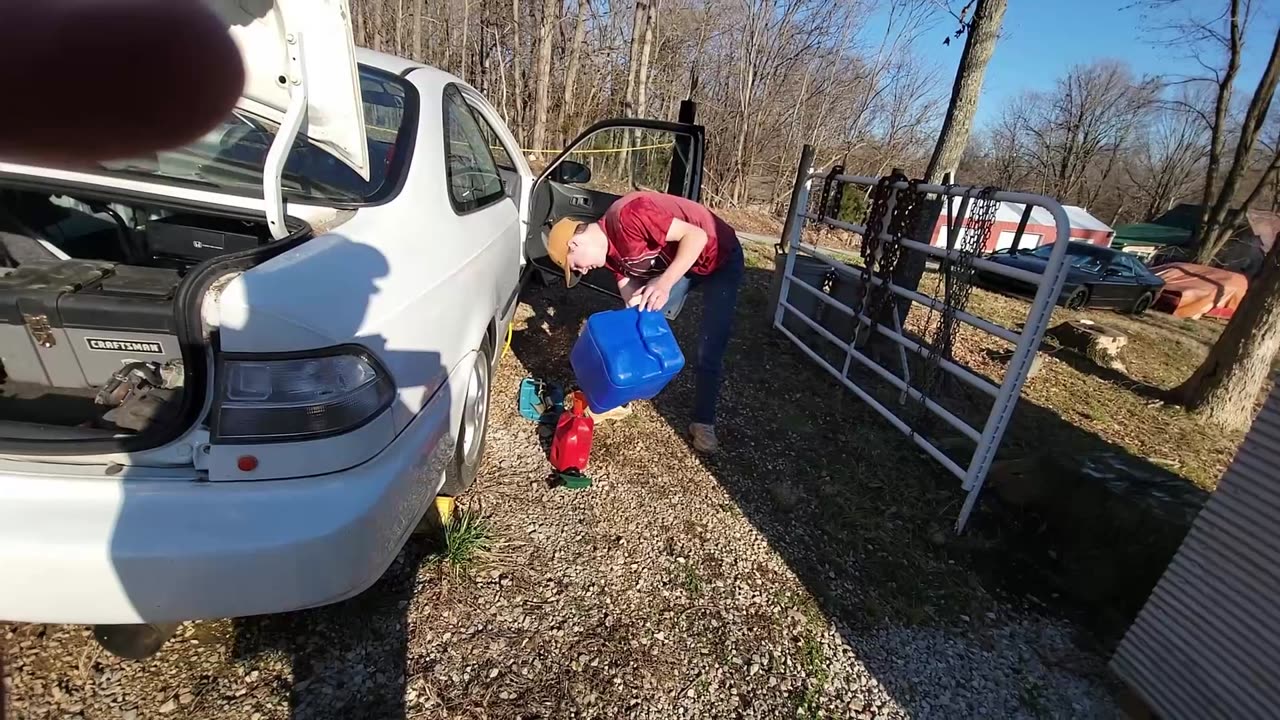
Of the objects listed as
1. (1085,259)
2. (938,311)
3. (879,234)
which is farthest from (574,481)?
(1085,259)

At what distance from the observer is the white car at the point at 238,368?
47.6 inches

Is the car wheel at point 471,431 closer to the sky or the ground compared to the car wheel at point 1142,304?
closer to the sky

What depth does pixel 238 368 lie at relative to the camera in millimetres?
1261

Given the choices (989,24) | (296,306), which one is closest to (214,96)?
(296,306)

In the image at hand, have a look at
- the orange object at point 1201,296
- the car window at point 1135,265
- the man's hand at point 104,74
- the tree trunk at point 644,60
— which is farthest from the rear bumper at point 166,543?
the orange object at point 1201,296

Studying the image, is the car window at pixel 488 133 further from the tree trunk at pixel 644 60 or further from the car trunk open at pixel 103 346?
the tree trunk at pixel 644 60

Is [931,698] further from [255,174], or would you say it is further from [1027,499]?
[255,174]

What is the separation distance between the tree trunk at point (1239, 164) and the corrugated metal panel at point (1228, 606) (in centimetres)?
2009

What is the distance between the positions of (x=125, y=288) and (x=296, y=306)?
617 mm

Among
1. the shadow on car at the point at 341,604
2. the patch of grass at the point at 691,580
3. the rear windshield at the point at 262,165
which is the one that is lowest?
the patch of grass at the point at 691,580

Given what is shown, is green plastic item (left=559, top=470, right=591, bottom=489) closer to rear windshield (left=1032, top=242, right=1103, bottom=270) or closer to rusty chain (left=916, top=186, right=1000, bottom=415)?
rusty chain (left=916, top=186, right=1000, bottom=415)

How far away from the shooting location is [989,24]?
443 cm

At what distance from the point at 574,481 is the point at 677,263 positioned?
46.7 inches

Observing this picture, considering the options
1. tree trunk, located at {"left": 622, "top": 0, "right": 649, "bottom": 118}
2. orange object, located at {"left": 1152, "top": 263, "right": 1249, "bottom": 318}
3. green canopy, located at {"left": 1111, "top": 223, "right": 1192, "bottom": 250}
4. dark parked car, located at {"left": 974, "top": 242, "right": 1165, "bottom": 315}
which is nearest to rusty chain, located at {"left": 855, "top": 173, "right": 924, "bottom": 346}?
dark parked car, located at {"left": 974, "top": 242, "right": 1165, "bottom": 315}
